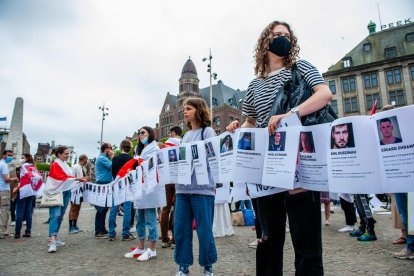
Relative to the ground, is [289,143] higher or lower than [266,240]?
higher

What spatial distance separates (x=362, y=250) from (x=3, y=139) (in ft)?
324

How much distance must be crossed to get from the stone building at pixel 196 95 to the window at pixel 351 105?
101ft

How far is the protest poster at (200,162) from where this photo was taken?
11.2 feet

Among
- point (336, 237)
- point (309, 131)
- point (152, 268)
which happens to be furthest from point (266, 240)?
point (336, 237)

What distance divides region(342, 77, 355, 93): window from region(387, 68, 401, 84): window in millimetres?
4814

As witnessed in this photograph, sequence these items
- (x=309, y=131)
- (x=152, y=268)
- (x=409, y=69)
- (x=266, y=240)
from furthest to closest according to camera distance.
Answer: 1. (x=409, y=69)
2. (x=152, y=268)
3. (x=266, y=240)
4. (x=309, y=131)

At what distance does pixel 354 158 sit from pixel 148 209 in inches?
157

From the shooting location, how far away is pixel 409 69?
136 ft

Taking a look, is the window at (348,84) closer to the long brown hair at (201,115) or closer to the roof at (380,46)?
the roof at (380,46)

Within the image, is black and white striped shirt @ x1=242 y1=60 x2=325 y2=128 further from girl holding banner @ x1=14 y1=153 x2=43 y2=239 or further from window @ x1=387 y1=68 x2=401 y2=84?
window @ x1=387 y1=68 x2=401 y2=84

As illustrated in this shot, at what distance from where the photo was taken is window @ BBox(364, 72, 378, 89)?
43438 millimetres

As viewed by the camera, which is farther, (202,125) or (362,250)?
(362,250)

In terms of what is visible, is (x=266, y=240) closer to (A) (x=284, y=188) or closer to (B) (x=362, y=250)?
(A) (x=284, y=188)

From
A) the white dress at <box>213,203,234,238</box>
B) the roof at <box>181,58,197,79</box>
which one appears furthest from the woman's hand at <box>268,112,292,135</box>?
the roof at <box>181,58,197,79</box>
